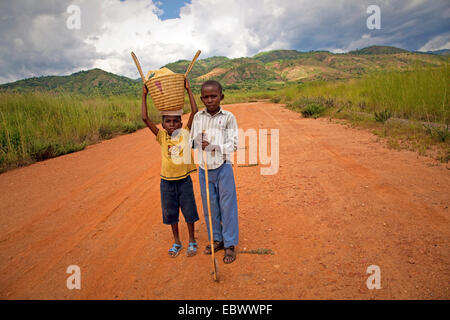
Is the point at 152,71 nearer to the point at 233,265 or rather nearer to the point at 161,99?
the point at 161,99

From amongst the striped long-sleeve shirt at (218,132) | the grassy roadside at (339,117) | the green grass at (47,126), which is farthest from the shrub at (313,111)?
the striped long-sleeve shirt at (218,132)

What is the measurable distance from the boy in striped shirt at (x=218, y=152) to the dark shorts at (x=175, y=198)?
0.16 metres

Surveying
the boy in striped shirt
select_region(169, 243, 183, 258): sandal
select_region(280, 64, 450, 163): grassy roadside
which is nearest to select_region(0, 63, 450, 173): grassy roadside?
select_region(280, 64, 450, 163): grassy roadside

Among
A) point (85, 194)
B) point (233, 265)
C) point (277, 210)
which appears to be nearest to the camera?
point (233, 265)

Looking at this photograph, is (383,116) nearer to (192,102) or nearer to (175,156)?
(192,102)

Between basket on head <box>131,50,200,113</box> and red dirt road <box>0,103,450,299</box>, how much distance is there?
146cm

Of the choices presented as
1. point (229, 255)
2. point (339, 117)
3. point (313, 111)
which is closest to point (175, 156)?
point (229, 255)

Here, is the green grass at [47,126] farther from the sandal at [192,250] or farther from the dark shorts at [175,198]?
the sandal at [192,250]

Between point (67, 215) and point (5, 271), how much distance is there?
1038 millimetres

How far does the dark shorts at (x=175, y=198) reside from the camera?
243cm

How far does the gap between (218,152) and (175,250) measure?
109 centimetres

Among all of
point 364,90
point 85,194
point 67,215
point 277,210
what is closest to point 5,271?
point 67,215

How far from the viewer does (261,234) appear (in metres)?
2.73
